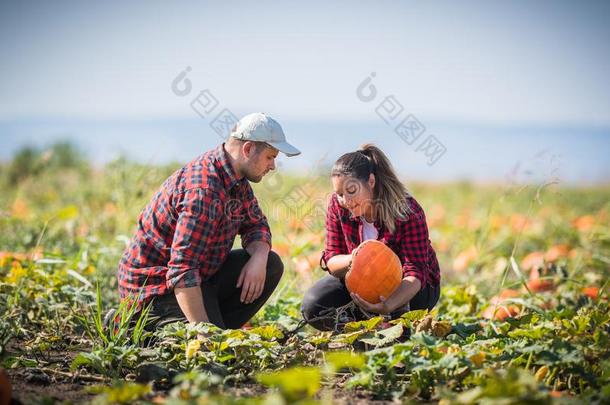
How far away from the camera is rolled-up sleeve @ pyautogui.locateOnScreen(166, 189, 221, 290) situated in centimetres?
295

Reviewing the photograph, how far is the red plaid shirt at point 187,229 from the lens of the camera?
2969 millimetres

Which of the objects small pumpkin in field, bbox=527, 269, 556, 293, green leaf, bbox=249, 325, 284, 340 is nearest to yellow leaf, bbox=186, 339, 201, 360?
green leaf, bbox=249, 325, 284, 340

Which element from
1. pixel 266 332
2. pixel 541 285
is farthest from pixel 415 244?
pixel 541 285

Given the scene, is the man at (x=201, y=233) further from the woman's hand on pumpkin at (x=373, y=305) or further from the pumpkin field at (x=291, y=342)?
the woman's hand on pumpkin at (x=373, y=305)

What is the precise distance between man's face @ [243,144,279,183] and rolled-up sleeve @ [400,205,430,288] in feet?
2.44

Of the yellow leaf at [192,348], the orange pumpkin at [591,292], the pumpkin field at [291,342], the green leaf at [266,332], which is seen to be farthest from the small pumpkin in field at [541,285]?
the yellow leaf at [192,348]

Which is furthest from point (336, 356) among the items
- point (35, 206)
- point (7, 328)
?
point (35, 206)

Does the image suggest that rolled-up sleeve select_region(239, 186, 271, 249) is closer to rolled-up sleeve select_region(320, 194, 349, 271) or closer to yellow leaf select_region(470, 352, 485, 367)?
rolled-up sleeve select_region(320, 194, 349, 271)

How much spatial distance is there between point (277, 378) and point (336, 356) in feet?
0.93

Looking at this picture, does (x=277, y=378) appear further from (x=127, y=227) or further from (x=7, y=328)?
(x=127, y=227)

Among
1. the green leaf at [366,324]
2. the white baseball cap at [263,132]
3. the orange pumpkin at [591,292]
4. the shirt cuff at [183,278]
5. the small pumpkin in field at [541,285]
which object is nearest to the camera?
the green leaf at [366,324]

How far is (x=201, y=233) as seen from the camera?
3.00 m

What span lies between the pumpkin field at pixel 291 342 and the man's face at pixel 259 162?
2.59ft

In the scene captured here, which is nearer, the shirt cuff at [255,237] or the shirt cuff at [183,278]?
the shirt cuff at [183,278]
